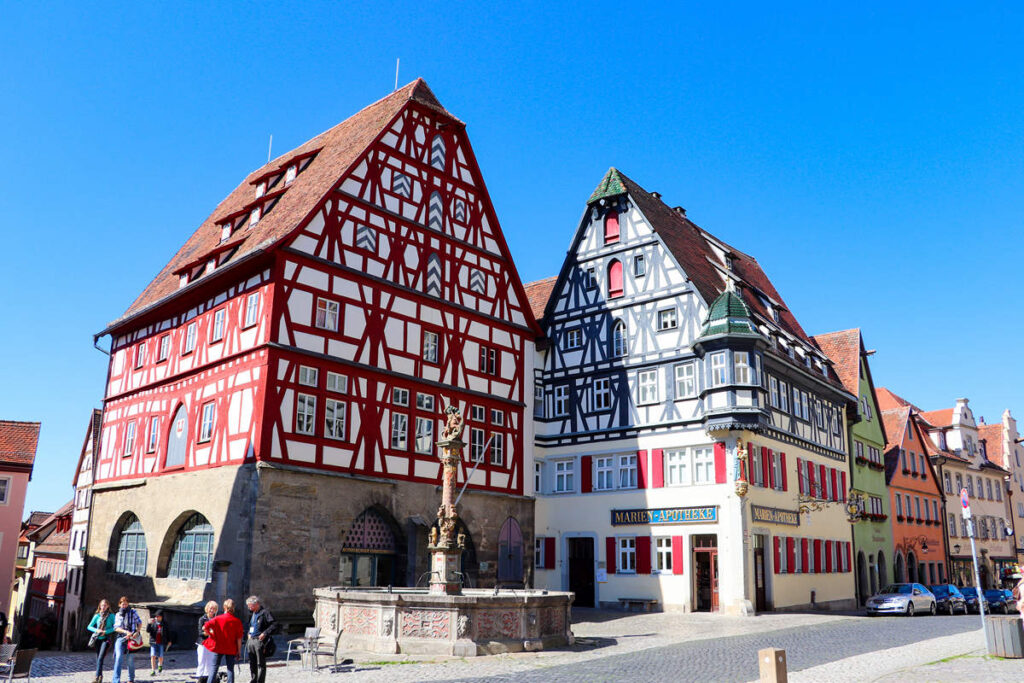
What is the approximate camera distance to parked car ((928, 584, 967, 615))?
109ft

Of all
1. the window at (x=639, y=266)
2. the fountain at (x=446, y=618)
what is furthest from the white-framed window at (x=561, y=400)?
the fountain at (x=446, y=618)

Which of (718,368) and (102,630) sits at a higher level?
(718,368)

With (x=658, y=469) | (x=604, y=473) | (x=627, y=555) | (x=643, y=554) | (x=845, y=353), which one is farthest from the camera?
(x=845, y=353)

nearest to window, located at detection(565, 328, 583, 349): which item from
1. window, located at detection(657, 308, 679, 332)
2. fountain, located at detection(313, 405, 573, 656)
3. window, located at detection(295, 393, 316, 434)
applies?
window, located at detection(657, 308, 679, 332)

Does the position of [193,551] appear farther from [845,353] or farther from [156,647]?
[845,353]

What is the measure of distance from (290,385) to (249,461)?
2350mm

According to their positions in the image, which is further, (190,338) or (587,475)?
(587,475)

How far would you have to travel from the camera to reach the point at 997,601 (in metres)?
35.3

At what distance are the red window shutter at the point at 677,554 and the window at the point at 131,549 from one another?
17253 millimetres

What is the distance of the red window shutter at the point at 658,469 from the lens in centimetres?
3114

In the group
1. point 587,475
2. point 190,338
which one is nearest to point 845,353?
point 587,475

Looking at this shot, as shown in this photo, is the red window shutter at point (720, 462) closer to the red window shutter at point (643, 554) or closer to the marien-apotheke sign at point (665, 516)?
the marien-apotheke sign at point (665, 516)

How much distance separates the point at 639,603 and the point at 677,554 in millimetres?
2242

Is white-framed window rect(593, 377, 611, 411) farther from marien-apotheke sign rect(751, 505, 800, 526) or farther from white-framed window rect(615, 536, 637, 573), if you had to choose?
marien-apotheke sign rect(751, 505, 800, 526)
